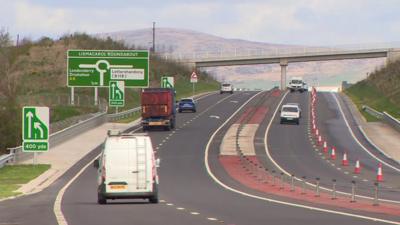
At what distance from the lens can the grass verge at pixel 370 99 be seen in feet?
286

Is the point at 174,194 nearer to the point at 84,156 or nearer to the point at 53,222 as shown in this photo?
the point at 53,222

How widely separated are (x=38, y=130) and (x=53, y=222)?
1000 inches

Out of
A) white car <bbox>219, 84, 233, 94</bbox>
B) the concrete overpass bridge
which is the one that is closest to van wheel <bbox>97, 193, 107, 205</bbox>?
white car <bbox>219, 84, 233, 94</bbox>

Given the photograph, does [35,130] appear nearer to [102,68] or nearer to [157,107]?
[157,107]

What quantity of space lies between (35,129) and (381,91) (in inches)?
2864

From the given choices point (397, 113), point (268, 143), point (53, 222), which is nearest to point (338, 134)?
point (268, 143)

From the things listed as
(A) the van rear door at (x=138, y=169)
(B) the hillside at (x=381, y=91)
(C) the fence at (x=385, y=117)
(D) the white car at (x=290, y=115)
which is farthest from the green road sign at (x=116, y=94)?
(A) the van rear door at (x=138, y=169)

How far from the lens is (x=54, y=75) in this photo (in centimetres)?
11431

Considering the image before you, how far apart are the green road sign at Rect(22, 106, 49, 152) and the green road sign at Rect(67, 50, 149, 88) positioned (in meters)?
36.1

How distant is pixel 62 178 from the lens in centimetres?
4353

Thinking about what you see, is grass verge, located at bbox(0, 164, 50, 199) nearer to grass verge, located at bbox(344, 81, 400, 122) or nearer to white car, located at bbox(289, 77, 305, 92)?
grass verge, located at bbox(344, 81, 400, 122)

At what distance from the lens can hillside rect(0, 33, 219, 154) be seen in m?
89.8

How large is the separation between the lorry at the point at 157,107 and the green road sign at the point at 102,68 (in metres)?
12.0

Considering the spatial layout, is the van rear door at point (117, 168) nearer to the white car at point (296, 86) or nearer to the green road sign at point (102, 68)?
the green road sign at point (102, 68)
